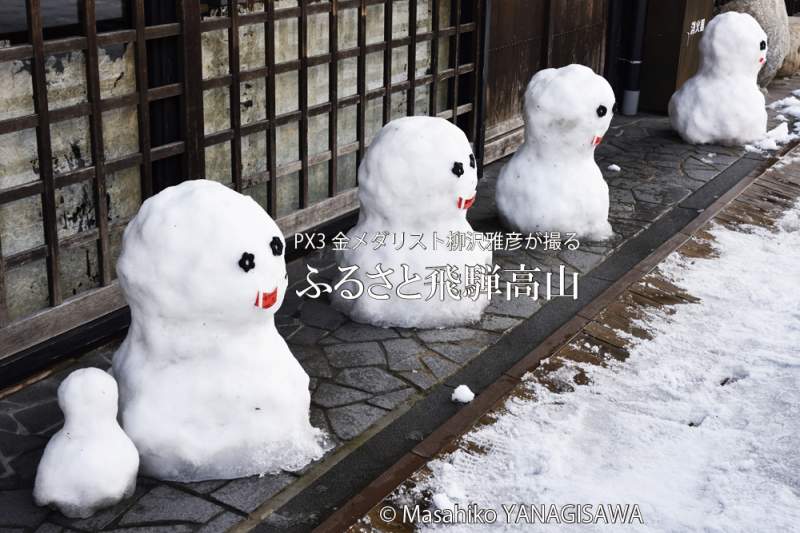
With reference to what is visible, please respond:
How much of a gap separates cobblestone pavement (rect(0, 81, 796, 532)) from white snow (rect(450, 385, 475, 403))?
234mm

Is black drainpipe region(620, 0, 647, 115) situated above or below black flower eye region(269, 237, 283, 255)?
below

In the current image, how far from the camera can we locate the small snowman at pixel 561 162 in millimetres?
8336

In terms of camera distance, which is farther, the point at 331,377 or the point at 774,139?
the point at 774,139

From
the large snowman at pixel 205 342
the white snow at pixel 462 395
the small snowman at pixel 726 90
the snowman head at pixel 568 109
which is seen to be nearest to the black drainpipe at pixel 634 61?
the small snowman at pixel 726 90

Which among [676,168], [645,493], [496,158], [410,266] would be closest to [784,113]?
[676,168]

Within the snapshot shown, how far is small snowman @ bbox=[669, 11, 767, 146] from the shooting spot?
11547mm

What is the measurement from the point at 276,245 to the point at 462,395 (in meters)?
1.69

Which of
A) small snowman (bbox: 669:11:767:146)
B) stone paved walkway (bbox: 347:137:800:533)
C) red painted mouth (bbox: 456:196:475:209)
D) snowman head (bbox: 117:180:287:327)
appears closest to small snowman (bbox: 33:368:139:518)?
snowman head (bbox: 117:180:287:327)

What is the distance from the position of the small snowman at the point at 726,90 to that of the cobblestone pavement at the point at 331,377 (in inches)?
60.9

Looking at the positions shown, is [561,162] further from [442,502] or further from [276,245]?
[442,502]

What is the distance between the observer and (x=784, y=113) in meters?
13.9

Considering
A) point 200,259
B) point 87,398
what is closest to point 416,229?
point 200,259

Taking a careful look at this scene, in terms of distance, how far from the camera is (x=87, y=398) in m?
4.83

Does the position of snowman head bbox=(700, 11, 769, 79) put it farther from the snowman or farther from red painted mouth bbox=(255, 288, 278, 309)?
red painted mouth bbox=(255, 288, 278, 309)
